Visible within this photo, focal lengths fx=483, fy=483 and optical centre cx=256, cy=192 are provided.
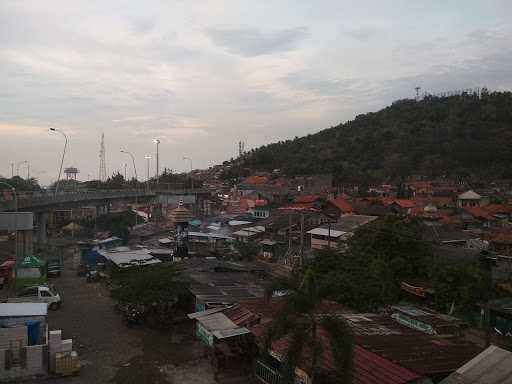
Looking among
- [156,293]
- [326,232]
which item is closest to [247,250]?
[326,232]

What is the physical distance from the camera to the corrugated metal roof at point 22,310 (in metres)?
14.0

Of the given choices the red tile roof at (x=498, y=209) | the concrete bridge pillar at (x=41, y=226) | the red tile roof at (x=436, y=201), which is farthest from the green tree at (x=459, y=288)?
the concrete bridge pillar at (x=41, y=226)

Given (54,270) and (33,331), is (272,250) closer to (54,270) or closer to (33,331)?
(54,270)

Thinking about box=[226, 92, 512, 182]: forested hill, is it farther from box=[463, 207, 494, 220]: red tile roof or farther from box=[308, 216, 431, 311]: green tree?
box=[308, 216, 431, 311]: green tree

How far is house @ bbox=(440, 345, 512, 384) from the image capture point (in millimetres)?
8781

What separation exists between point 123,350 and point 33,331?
8.86 feet

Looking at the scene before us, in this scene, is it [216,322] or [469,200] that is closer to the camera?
[216,322]

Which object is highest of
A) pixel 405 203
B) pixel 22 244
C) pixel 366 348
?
pixel 405 203

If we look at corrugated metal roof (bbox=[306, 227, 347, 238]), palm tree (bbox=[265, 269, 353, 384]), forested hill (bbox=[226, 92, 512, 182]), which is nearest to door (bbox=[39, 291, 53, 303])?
palm tree (bbox=[265, 269, 353, 384])

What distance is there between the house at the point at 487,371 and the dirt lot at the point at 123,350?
6205 mm

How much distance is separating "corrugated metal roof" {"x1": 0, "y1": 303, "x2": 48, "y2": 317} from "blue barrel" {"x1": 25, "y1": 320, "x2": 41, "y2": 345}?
0.36 metres

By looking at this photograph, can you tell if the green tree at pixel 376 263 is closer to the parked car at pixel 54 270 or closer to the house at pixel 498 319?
the house at pixel 498 319

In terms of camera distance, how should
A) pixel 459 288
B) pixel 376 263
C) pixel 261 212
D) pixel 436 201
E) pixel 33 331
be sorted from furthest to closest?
pixel 436 201 < pixel 261 212 < pixel 376 263 < pixel 459 288 < pixel 33 331

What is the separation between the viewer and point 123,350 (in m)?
15.0
